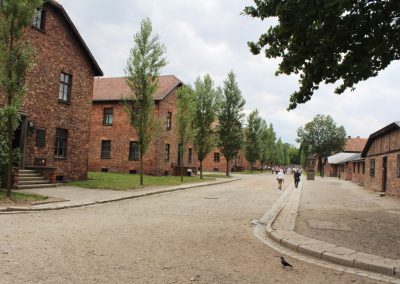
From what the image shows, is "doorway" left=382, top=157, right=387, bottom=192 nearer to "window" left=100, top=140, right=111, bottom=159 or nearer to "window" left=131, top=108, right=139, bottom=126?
"window" left=131, top=108, right=139, bottom=126

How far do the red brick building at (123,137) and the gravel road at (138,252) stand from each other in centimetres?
2171

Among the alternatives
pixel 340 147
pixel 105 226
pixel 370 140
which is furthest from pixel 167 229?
pixel 340 147

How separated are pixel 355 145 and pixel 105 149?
2586 inches

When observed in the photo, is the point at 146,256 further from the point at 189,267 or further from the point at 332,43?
the point at 332,43

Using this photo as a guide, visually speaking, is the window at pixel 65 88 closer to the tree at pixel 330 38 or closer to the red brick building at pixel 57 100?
the red brick building at pixel 57 100

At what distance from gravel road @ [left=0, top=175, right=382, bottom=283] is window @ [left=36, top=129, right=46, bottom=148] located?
366 inches

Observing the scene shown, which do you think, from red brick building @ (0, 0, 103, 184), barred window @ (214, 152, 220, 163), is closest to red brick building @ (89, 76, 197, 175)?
red brick building @ (0, 0, 103, 184)

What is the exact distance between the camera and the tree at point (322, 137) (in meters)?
81.5

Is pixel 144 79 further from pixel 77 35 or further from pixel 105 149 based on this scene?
pixel 105 149

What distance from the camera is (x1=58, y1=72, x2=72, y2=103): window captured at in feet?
68.7

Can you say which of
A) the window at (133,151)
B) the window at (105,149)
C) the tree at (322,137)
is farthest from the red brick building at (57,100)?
the tree at (322,137)

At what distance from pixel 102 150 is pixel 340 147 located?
6167cm

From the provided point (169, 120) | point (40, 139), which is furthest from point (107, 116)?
point (40, 139)

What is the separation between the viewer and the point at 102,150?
112ft
